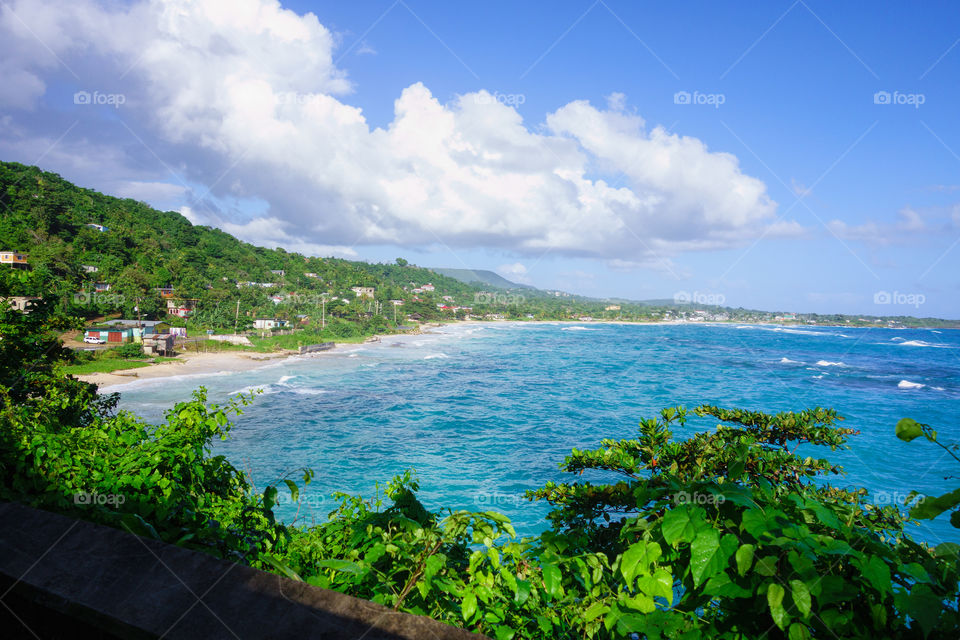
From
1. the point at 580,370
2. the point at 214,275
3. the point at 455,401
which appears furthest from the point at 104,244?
the point at 580,370

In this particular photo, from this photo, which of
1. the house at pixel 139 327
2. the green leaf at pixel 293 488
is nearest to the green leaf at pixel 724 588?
the green leaf at pixel 293 488

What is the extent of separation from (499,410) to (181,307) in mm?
45012

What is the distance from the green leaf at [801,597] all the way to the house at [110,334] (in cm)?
5015

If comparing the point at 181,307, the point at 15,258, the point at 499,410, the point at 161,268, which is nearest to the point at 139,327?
the point at 15,258

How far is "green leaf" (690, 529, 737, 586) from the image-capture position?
1.20 m

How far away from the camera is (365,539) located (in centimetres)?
199

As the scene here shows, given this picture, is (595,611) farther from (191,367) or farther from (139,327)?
(139,327)

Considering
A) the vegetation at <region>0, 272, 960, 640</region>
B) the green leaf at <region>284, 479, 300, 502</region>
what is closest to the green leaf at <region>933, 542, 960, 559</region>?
the vegetation at <region>0, 272, 960, 640</region>

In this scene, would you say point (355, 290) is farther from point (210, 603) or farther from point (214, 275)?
point (210, 603)

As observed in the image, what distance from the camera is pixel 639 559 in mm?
1297

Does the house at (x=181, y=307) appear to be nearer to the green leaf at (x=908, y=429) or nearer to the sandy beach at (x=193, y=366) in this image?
the sandy beach at (x=193, y=366)

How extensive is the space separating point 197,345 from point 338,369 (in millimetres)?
15314

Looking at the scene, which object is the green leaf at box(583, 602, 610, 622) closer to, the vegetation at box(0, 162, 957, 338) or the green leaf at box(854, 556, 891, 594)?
the green leaf at box(854, 556, 891, 594)

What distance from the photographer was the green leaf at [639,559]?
1.28m
